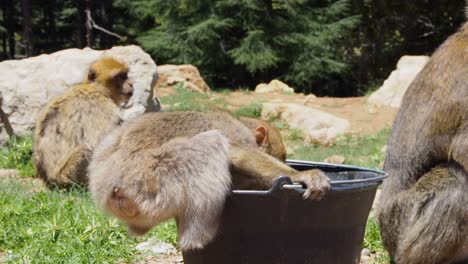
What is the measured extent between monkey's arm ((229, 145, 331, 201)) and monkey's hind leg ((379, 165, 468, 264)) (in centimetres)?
127

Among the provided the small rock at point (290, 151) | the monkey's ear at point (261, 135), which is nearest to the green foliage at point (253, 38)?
the small rock at point (290, 151)

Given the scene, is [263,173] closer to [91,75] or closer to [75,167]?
[75,167]

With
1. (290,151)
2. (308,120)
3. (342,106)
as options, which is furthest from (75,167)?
(342,106)

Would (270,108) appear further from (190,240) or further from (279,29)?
(190,240)

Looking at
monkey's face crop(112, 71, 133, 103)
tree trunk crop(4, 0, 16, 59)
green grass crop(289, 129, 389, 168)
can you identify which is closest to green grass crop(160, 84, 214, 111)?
green grass crop(289, 129, 389, 168)

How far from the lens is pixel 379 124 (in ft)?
43.3

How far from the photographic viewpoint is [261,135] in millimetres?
3699

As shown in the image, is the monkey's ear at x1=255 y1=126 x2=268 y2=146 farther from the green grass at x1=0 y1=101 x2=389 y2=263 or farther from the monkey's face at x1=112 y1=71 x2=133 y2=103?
the monkey's face at x1=112 y1=71 x2=133 y2=103

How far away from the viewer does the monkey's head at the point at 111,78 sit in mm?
7375

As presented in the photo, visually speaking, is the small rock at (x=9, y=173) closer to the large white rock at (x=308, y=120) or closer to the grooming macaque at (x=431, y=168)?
the grooming macaque at (x=431, y=168)

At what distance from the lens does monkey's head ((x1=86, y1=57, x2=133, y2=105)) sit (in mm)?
7375

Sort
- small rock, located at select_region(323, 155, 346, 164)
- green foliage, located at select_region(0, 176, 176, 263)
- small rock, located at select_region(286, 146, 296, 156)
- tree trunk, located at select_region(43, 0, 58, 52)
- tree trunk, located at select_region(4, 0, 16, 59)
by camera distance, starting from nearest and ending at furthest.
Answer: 1. green foliage, located at select_region(0, 176, 176, 263)
2. small rock, located at select_region(323, 155, 346, 164)
3. small rock, located at select_region(286, 146, 296, 156)
4. tree trunk, located at select_region(4, 0, 16, 59)
5. tree trunk, located at select_region(43, 0, 58, 52)

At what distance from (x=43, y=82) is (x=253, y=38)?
11332mm

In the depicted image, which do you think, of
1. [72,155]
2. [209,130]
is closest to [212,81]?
[72,155]
